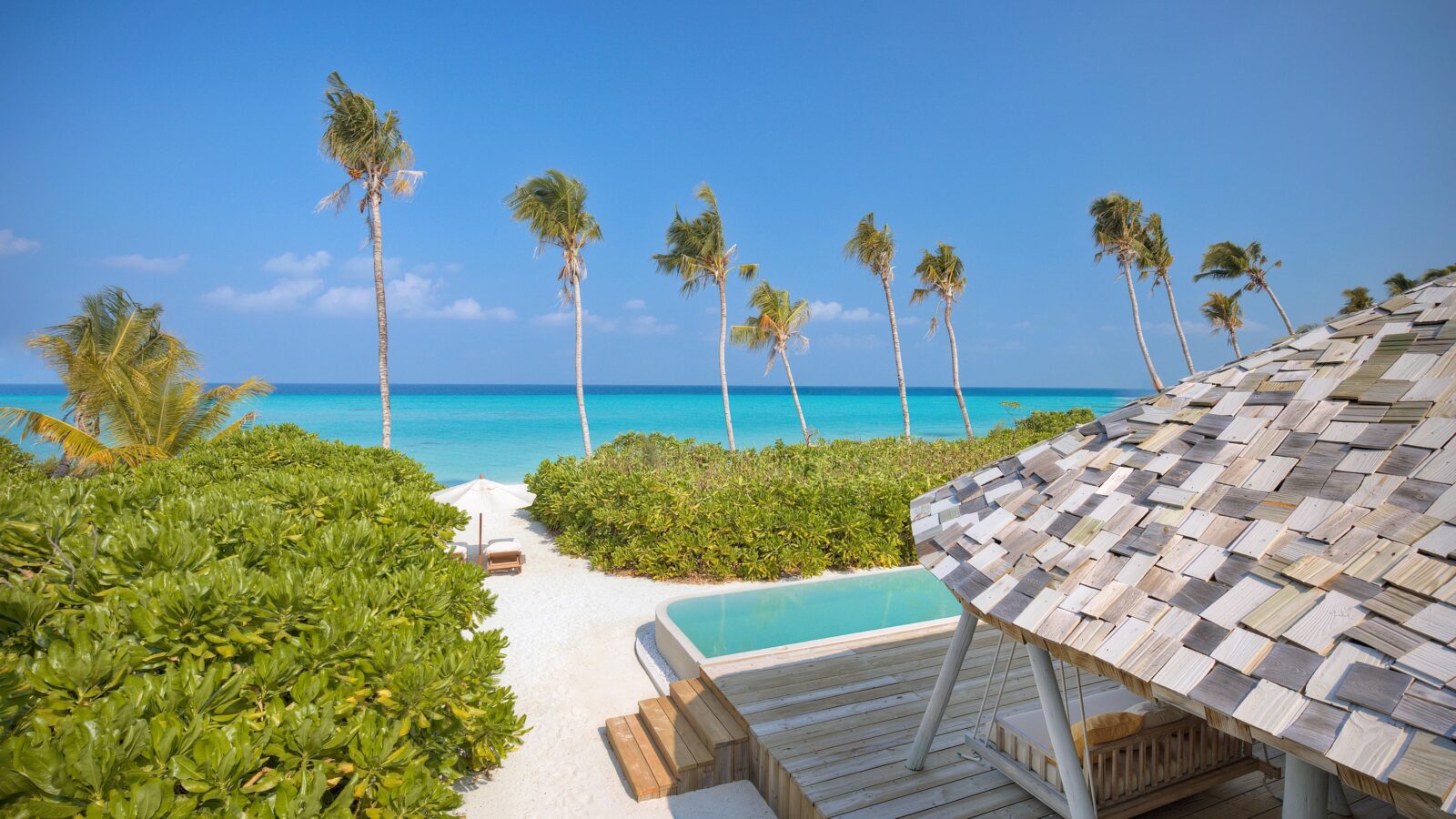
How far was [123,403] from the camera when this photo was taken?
41.1ft

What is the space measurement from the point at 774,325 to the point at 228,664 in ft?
A: 77.4

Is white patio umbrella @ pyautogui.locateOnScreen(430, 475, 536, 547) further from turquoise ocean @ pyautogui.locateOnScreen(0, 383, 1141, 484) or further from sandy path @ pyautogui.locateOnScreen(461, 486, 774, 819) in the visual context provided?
turquoise ocean @ pyautogui.locateOnScreen(0, 383, 1141, 484)

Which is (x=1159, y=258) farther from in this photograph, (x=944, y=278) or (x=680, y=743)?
(x=680, y=743)

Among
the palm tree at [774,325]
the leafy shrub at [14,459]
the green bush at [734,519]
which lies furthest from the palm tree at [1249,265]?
the leafy shrub at [14,459]

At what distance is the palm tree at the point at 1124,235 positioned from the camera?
→ 27.2 m

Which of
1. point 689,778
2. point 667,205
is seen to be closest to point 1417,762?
point 689,778

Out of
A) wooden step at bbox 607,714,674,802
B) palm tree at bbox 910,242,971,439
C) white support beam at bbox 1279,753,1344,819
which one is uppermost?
palm tree at bbox 910,242,971,439

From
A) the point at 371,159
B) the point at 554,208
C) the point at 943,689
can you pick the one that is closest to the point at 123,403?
the point at 371,159

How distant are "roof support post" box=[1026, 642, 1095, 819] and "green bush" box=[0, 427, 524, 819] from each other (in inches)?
112

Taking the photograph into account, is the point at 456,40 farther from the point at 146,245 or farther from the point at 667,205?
the point at 146,245

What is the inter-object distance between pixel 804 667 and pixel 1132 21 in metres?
17.6

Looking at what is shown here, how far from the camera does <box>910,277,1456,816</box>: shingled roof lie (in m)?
1.51

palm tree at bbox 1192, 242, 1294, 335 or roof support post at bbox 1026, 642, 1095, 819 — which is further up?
palm tree at bbox 1192, 242, 1294, 335

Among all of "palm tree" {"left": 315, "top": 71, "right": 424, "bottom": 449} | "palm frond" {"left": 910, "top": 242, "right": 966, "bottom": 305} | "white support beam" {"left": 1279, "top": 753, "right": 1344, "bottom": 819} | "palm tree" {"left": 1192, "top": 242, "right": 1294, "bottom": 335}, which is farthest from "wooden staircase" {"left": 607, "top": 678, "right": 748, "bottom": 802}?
"palm tree" {"left": 1192, "top": 242, "right": 1294, "bottom": 335}
